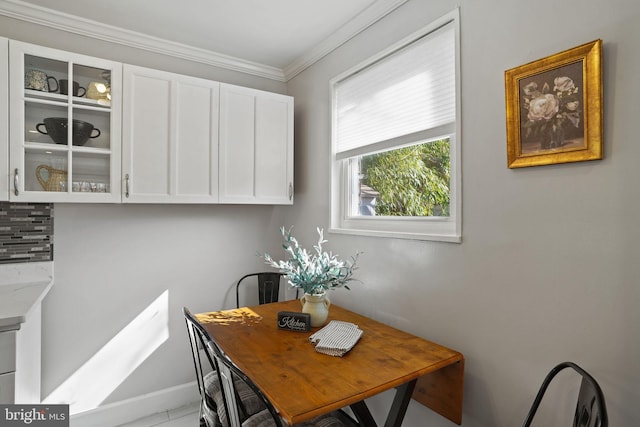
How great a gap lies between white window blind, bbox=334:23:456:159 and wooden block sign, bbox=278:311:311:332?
1076 millimetres

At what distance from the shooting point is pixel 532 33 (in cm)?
134

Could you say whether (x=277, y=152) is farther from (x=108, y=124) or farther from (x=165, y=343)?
(x=165, y=343)

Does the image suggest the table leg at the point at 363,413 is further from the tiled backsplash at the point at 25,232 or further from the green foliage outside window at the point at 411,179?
the tiled backsplash at the point at 25,232

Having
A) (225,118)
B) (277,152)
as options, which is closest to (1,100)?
(225,118)

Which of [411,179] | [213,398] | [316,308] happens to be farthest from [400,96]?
[213,398]

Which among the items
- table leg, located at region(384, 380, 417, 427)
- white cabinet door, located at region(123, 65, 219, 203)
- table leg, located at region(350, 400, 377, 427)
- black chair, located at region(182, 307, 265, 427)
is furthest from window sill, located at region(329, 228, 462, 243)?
black chair, located at region(182, 307, 265, 427)

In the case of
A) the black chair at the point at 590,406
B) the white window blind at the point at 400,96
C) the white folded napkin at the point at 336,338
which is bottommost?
the white folded napkin at the point at 336,338

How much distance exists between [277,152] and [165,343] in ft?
5.35

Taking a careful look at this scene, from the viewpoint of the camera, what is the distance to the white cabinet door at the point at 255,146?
8.03 ft

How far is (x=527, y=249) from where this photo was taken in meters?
1.35

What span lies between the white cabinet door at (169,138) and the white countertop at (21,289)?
67 cm

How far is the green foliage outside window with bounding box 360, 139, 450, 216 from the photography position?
1.80 meters

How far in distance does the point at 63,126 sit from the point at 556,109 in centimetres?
241

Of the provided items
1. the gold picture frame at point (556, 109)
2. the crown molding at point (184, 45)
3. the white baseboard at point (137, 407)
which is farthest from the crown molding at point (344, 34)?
the white baseboard at point (137, 407)
